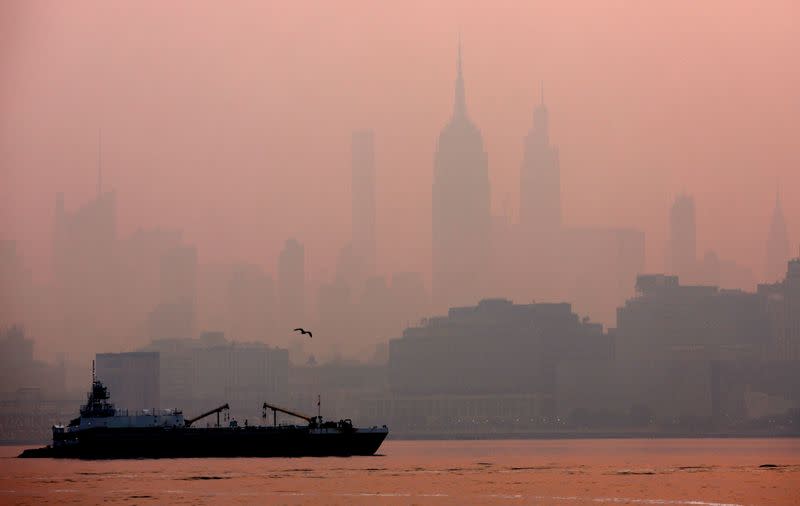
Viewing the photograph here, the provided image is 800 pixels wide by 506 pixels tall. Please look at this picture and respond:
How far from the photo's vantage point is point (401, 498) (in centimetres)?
18788

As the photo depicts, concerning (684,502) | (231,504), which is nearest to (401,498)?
(231,504)

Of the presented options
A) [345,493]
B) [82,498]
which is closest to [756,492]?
[345,493]

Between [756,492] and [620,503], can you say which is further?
[756,492]

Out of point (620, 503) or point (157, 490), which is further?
point (157, 490)

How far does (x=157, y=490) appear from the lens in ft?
653

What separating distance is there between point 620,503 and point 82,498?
61.9 metres

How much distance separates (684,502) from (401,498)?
32305 mm

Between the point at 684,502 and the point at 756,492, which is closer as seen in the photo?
the point at 684,502

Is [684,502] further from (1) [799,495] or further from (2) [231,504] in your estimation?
(2) [231,504]

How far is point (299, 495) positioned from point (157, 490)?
19285 millimetres

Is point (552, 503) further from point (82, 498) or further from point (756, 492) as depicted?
point (82, 498)

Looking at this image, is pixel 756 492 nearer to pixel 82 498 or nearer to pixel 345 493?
pixel 345 493

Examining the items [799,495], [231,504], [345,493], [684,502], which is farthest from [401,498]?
[799,495]

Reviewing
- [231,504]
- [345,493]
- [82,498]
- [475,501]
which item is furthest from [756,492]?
[82,498]
